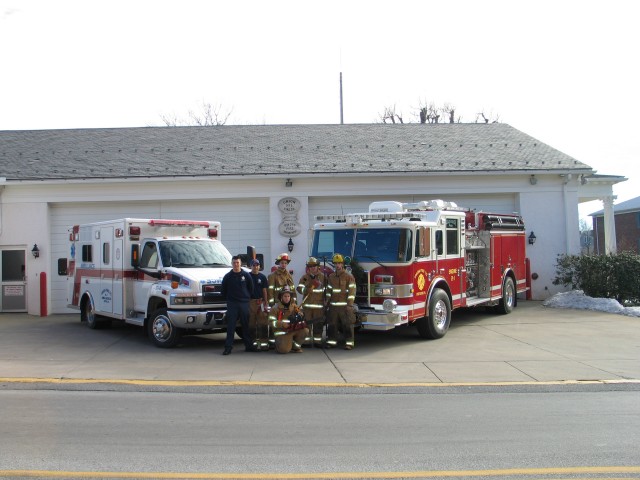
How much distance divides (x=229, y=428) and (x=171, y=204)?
40.9 ft

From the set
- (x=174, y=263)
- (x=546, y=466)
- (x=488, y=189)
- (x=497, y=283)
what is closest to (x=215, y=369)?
(x=174, y=263)

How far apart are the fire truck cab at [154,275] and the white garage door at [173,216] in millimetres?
3229

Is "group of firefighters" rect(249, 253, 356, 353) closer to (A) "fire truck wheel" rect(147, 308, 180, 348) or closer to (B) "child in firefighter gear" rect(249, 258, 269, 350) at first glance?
(B) "child in firefighter gear" rect(249, 258, 269, 350)

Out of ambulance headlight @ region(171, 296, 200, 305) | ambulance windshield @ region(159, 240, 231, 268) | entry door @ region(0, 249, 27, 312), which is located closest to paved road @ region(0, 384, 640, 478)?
ambulance headlight @ region(171, 296, 200, 305)

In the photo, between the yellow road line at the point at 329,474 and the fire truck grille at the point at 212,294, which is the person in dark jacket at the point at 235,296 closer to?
the fire truck grille at the point at 212,294

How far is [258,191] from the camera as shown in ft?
59.1

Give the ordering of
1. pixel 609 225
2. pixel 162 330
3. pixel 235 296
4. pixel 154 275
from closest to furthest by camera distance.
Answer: pixel 235 296 < pixel 162 330 < pixel 154 275 < pixel 609 225

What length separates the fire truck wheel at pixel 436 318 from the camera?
1241cm

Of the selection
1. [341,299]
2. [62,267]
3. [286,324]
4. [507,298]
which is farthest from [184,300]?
[507,298]

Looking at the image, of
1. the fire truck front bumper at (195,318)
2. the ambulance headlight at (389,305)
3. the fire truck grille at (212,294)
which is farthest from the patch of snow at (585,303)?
the fire truck front bumper at (195,318)

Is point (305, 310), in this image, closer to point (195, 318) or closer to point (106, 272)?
point (195, 318)

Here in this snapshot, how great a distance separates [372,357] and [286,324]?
5.41 feet

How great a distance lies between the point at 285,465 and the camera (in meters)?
5.31

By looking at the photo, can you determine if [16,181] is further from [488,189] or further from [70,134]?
[488,189]
